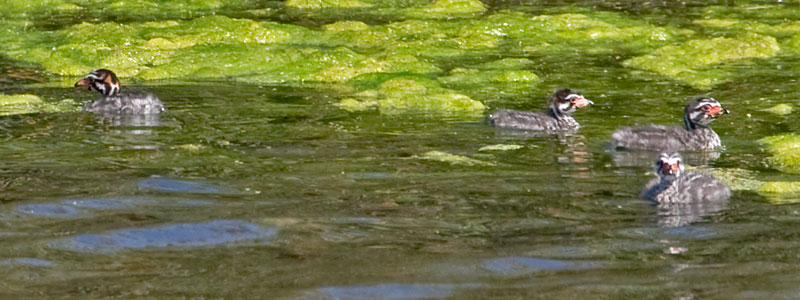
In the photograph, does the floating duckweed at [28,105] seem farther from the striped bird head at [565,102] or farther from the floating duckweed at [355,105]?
the striped bird head at [565,102]

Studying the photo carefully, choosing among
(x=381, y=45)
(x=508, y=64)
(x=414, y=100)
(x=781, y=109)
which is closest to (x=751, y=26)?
(x=508, y=64)

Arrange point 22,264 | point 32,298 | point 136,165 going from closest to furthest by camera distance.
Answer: point 32,298, point 22,264, point 136,165

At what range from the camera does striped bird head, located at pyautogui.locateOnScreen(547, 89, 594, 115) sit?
1602 cm

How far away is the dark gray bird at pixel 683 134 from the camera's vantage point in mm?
14508

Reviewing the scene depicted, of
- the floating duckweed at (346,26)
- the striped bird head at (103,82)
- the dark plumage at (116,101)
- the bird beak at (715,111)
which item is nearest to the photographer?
the bird beak at (715,111)

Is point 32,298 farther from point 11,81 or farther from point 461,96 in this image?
point 11,81

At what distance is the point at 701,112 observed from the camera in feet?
50.4

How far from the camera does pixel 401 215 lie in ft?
36.1

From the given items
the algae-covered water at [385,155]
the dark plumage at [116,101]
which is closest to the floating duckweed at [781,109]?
the algae-covered water at [385,155]

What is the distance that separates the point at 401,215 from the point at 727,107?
758 centimetres

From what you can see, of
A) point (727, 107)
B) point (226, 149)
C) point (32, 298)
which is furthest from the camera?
point (727, 107)

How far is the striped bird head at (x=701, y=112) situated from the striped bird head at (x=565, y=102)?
131 cm

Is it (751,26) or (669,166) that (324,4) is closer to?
(751,26)

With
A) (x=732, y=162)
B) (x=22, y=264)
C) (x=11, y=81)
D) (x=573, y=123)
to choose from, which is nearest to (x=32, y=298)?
(x=22, y=264)
